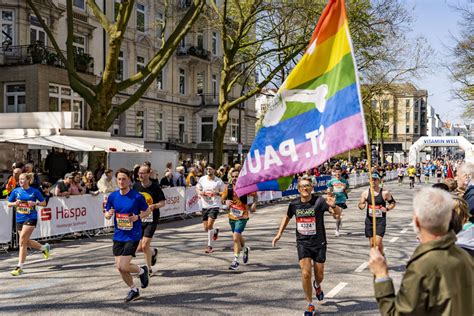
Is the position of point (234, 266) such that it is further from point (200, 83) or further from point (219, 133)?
point (200, 83)

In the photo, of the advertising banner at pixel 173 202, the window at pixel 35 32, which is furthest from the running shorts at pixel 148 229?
the window at pixel 35 32

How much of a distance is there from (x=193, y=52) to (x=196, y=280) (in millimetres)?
35473

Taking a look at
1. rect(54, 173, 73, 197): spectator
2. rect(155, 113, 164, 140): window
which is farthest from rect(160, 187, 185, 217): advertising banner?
rect(155, 113, 164, 140): window

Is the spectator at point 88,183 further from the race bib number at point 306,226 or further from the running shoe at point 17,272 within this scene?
the race bib number at point 306,226

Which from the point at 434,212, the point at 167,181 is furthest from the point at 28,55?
the point at 434,212

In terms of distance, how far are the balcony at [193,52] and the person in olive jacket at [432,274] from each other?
3989 cm

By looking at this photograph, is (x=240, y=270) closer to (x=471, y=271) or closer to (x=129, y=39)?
(x=471, y=271)

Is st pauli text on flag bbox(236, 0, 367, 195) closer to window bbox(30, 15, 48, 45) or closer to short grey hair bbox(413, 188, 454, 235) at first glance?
short grey hair bbox(413, 188, 454, 235)

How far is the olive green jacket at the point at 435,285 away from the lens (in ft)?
9.08

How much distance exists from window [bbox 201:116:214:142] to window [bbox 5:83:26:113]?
20.5 meters

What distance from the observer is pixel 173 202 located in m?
17.8

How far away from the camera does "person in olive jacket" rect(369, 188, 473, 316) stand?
2.77 m

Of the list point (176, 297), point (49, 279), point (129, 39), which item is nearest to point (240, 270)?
point (176, 297)

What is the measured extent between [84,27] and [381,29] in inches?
649
